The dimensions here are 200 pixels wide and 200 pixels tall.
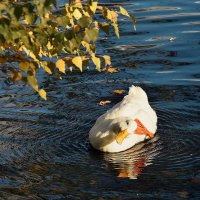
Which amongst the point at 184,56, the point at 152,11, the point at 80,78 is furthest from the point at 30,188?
the point at 152,11

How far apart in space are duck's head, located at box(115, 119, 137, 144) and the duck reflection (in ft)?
0.91

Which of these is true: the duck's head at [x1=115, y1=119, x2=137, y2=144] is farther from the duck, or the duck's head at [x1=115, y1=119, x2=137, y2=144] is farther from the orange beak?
the orange beak

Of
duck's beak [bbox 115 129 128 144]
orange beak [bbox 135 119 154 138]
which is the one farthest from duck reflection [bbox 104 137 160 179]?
duck's beak [bbox 115 129 128 144]

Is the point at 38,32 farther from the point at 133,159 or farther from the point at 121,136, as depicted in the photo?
the point at 133,159

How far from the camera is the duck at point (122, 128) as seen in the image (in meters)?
8.41

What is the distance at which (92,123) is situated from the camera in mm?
9453

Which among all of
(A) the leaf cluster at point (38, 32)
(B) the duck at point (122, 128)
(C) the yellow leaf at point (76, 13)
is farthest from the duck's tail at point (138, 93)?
(C) the yellow leaf at point (76, 13)

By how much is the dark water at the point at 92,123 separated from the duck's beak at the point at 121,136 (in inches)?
11.0

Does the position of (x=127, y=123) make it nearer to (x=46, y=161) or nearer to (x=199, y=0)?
(x=46, y=161)

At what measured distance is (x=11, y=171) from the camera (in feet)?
25.8

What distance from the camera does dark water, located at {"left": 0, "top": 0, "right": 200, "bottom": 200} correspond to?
7383 mm

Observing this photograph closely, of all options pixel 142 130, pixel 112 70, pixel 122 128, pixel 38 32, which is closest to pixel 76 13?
pixel 38 32

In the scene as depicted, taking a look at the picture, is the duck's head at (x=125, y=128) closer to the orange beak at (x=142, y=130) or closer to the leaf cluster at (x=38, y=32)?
the orange beak at (x=142, y=130)

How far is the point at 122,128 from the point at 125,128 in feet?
0.13
